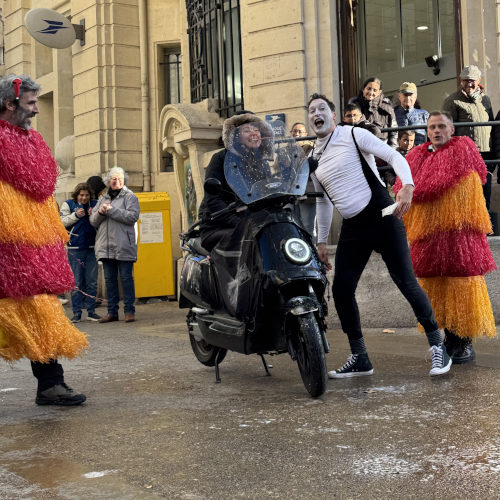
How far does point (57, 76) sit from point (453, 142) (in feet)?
46.7

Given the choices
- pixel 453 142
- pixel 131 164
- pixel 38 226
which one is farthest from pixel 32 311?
pixel 131 164

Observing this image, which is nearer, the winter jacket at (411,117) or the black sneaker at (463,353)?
the black sneaker at (463,353)

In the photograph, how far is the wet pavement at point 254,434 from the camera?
3.33m

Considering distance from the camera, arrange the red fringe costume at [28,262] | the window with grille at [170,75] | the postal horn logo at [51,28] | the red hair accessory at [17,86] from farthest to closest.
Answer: the window with grille at [170,75] → the postal horn logo at [51,28] → the red hair accessory at [17,86] → the red fringe costume at [28,262]

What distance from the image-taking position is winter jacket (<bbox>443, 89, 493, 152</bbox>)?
29.5 ft

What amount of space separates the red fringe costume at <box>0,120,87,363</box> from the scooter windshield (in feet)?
3.82

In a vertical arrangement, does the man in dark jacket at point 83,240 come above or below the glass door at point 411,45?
below

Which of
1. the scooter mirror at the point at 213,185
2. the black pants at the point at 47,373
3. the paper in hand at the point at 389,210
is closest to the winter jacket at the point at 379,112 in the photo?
the paper in hand at the point at 389,210

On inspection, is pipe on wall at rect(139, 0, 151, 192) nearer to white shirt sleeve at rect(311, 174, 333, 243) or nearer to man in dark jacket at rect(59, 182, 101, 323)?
man in dark jacket at rect(59, 182, 101, 323)

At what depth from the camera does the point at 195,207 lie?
1198 cm

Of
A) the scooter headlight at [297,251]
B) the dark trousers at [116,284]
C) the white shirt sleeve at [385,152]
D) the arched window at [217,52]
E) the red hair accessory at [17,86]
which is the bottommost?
the dark trousers at [116,284]

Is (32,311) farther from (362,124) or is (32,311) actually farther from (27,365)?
(362,124)

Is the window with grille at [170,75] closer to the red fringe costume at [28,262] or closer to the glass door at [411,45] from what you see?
the glass door at [411,45]

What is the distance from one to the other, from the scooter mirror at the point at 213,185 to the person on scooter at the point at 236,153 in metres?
0.06
